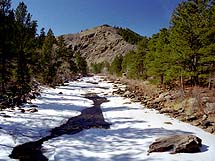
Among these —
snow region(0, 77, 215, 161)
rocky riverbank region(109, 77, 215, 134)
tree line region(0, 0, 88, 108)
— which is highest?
tree line region(0, 0, 88, 108)

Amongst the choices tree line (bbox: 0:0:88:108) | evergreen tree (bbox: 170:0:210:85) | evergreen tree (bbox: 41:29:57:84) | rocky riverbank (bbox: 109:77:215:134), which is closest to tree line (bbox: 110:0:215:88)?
evergreen tree (bbox: 170:0:210:85)

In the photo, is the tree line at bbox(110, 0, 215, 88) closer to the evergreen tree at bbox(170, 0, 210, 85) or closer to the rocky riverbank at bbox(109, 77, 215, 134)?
the evergreen tree at bbox(170, 0, 210, 85)

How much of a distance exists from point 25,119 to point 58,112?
4.75m

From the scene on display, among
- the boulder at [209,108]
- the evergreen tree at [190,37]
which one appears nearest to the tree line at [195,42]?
the evergreen tree at [190,37]

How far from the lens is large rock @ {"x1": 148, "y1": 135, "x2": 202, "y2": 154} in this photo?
12820mm

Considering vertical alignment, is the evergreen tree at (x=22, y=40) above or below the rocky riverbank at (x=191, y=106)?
above

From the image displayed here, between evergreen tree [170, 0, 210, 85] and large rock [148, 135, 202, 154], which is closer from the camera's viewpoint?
large rock [148, 135, 202, 154]

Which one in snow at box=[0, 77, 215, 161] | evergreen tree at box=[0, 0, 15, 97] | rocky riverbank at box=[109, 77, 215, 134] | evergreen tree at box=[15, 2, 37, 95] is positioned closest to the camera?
snow at box=[0, 77, 215, 161]

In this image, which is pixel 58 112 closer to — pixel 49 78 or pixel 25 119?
pixel 25 119

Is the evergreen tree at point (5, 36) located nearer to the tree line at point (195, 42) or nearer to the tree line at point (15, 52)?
the tree line at point (15, 52)

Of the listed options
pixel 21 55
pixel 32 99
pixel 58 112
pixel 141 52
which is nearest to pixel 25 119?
pixel 58 112

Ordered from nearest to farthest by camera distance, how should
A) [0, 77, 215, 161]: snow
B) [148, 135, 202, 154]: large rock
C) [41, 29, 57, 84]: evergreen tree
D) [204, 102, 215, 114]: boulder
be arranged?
[148, 135, 202, 154]: large rock, [0, 77, 215, 161]: snow, [204, 102, 215, 114]: boulder, [41, 29, 57, 84]: evergreen tree

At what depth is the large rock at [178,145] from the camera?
12.8m

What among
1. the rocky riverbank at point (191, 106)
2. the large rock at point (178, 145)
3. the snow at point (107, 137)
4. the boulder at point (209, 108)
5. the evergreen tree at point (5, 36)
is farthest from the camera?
the evergreen tree at point (5, 36)
